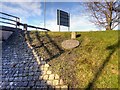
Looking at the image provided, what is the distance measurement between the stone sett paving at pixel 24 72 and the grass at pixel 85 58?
351 millimetres

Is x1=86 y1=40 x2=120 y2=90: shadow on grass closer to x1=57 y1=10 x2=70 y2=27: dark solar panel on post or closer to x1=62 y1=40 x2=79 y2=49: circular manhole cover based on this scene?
x1=62 y1=40 x2=79 y2=49: circular manhole cover

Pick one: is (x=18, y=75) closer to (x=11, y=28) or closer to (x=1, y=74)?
(x=1, y=74)

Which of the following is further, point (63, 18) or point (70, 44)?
point (63, 18)

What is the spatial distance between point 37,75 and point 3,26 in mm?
5196

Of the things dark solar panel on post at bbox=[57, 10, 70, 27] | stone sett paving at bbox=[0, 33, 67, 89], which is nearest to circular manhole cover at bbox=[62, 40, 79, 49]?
stone sett paving at bbox=[0, 33, 67, 89]

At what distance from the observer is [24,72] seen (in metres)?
8.05

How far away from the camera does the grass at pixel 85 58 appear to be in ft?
23.6

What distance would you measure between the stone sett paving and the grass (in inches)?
13.8

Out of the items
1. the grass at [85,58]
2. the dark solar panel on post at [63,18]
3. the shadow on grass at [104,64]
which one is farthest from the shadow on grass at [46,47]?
the dark solar panel on post at [63,18]

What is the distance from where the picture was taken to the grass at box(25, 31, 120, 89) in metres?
7.19

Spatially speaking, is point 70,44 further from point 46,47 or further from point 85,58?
point 85,58

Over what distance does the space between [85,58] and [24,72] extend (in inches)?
105

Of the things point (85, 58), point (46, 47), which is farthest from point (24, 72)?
point (85, 58)

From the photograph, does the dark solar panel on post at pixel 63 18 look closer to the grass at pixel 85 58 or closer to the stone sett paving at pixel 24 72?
the grass at pixel 85 58
